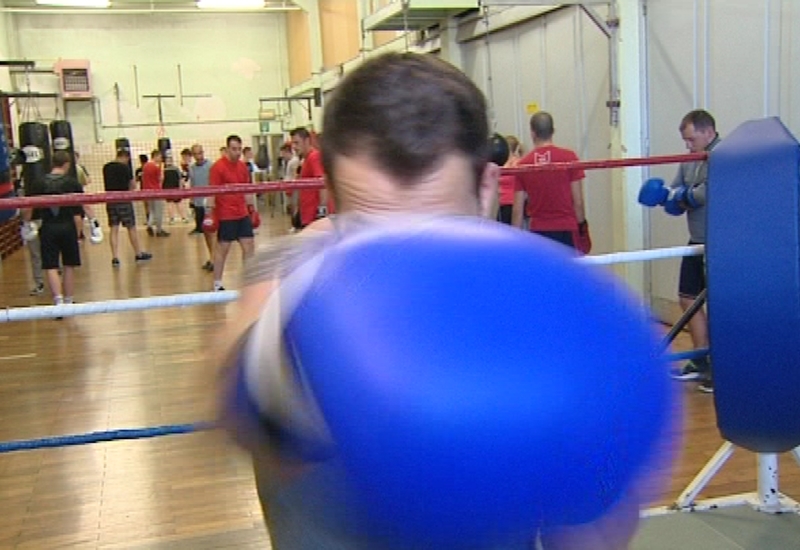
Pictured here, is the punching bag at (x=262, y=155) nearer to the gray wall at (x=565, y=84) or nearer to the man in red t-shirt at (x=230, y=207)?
the gray wall at (x=565, y=84)

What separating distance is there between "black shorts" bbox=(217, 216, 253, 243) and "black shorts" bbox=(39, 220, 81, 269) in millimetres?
1105

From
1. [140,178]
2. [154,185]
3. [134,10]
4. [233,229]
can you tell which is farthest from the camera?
[134,10]

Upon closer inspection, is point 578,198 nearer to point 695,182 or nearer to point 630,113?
point 695,182

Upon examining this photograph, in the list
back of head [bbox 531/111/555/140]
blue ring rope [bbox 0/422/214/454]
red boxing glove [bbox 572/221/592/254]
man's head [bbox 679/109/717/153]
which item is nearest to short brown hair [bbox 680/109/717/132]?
man's head [bbox 679/109/717/153]

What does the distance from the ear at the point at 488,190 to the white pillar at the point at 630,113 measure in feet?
16.5

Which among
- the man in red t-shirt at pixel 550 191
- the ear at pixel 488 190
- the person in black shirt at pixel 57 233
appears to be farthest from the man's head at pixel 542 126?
the ear at pixel 488 190

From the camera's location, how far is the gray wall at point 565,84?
627cm

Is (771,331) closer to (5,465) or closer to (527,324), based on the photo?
(527,324)

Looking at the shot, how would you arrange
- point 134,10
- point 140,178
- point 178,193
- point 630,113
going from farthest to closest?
point 134,10 < point 140,178 < point 630,113 < point 178,193

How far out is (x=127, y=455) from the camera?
11.8 ft

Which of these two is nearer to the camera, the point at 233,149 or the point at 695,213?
the point at 695,213

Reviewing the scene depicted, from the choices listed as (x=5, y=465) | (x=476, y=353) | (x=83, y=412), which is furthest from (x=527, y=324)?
(x=83, y=412)

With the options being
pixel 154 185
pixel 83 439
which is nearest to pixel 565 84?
pixel 83 439

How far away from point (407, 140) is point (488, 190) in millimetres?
104
